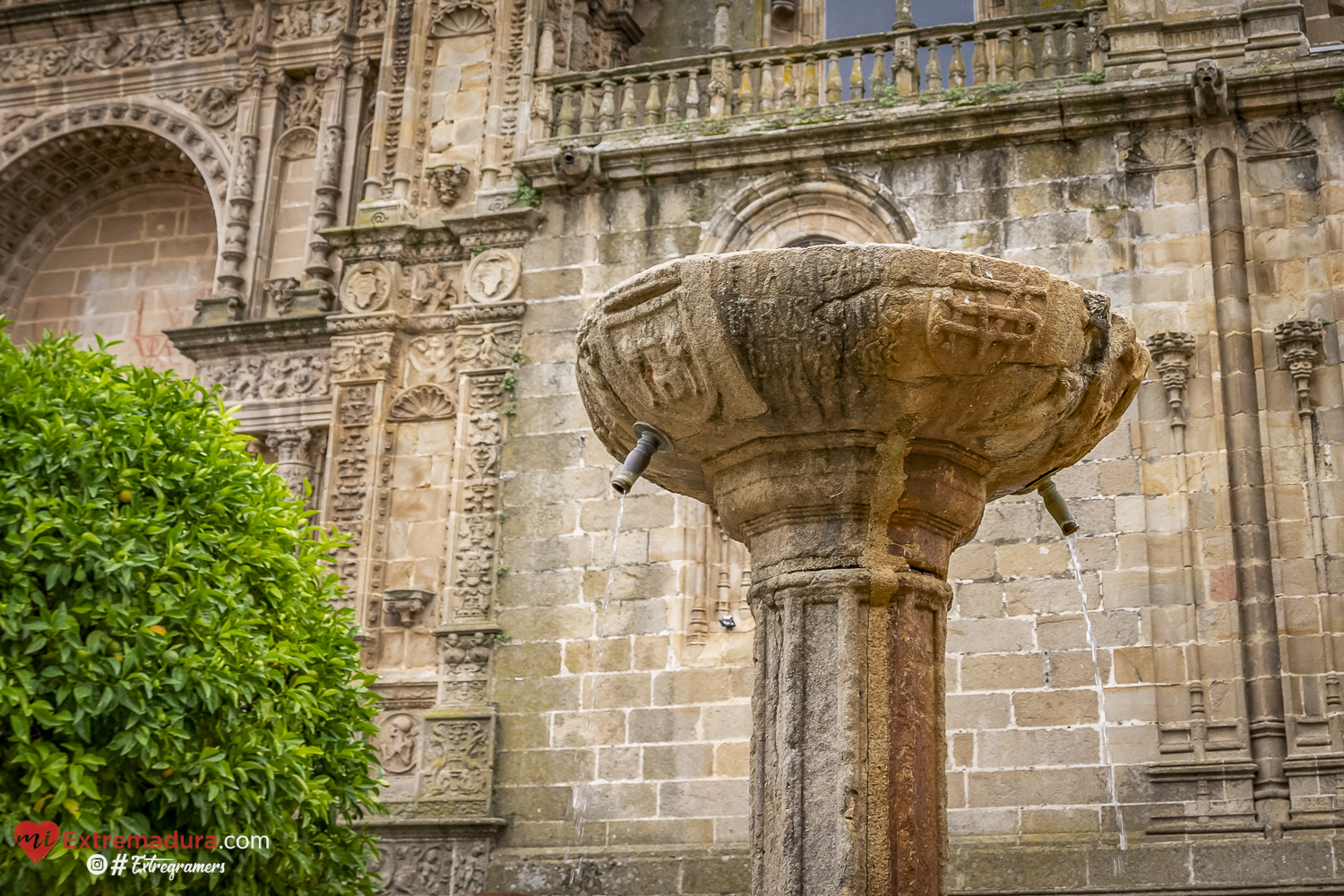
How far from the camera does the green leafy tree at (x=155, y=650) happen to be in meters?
6.61

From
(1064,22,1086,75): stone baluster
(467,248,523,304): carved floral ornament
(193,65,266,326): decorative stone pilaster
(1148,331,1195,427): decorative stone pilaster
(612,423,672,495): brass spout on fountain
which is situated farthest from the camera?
(193,65,266,326): decorative stone pilaster

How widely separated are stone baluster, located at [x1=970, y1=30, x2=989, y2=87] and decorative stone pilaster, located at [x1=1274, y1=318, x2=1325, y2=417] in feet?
9.41

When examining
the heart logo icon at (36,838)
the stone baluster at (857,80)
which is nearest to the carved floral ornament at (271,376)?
the stone baluster at (857,80)

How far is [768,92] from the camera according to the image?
1152 centimetres

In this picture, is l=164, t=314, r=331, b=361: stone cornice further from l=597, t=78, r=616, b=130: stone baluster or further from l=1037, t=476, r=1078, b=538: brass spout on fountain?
l=1037, t=476, r=1078, b=538: brass spout on fountain

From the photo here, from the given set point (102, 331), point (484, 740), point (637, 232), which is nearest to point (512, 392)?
point (637, 232)

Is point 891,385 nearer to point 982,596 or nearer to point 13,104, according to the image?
point 982,596

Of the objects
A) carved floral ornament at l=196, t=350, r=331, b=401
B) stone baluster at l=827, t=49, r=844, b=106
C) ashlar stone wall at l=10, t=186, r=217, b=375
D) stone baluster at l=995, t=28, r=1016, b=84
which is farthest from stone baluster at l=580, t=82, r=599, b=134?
ashlar stone wall at l=10, t=186, r=217, b=375

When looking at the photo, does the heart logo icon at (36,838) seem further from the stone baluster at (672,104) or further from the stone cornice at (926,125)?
the stone baluster at (672,104)

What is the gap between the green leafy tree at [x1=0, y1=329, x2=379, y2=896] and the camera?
6.61 m

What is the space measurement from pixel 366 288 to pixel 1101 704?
649cm

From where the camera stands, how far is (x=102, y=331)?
14.6m

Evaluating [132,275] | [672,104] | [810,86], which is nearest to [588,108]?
[672,104]

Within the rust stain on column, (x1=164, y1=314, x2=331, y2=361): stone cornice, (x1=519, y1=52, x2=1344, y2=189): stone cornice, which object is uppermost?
(x1=519, y1=52, x2=1344, y2=189): stone cornice
